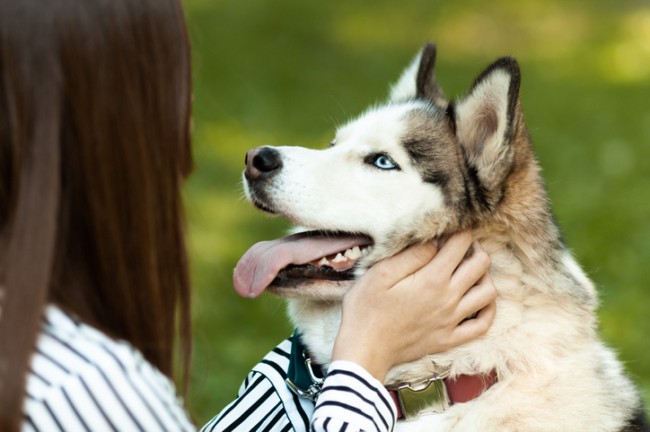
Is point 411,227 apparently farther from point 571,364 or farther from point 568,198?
point 568,198

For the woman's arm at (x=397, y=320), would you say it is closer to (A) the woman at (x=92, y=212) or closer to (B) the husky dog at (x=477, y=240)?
(B) the husky dog at (x=477, y=240)

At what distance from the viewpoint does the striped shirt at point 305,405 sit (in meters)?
2.21

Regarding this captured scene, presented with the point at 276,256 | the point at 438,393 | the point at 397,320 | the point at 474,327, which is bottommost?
the point at 438,393

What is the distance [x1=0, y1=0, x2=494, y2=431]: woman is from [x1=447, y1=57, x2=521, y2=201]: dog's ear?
3.48 ft

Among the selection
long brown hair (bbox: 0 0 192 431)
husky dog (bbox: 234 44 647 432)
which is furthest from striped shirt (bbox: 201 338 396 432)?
long brown hair (bbox: 0 0 192 431)

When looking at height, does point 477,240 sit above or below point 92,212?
below

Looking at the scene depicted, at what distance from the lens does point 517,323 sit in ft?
8.75

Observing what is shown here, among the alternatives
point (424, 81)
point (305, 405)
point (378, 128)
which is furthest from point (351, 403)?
point (424, 81)

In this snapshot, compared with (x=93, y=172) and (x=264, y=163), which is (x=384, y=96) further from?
(x=93, y=172)

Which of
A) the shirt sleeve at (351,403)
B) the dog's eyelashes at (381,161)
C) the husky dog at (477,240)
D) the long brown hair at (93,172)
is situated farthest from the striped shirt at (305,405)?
the dog's eyelashes at (381,161)

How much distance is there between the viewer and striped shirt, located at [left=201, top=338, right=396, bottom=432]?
221 centimetres

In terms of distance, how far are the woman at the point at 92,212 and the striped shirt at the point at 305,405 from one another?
407 millimetres

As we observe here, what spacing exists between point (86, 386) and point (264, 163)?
1.19 metres

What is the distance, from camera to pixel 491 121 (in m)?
2.78
